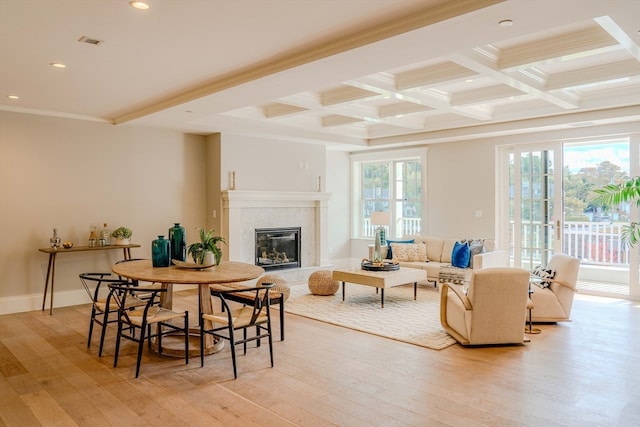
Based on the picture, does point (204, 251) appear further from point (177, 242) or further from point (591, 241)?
point (591, 241)

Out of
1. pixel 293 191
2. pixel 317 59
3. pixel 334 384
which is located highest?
pixel 317 59

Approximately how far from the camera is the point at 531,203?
7555 mm

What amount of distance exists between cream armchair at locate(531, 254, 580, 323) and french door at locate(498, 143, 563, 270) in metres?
2.20

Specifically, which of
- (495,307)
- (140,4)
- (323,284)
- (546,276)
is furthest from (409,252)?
(140,4)

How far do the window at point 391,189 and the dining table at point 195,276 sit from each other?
17.5ft

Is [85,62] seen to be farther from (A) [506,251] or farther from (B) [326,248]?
(A) [506,251]

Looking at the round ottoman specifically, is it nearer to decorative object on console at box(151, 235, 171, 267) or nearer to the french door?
decorative object on console at box(151, 235, 171, 267)

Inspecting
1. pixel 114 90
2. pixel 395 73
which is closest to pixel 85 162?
pixel 114 90

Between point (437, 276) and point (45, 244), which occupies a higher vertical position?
point (45, 244)

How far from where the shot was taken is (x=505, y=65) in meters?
4.44

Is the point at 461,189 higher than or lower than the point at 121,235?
higher

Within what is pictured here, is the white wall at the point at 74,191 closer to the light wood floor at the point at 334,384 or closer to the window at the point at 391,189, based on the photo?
the light wood floor at the point at 334,384

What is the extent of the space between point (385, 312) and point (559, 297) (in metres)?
1.95

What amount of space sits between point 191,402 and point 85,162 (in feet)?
14.4
